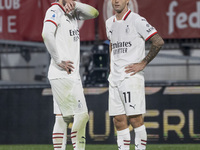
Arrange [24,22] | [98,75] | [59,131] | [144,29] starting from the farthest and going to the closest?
→ [24,22]
[98,75]
[59,131]
[144,29]

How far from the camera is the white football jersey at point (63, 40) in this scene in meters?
6.24

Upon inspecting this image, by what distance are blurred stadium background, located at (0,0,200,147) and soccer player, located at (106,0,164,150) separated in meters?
3.05

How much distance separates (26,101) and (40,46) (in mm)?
1468

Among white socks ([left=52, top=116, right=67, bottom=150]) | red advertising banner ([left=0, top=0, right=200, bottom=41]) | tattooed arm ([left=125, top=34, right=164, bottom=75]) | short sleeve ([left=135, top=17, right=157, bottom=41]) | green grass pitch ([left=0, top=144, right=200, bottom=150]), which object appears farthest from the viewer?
red advertising banner ([left=0, top=0, right=200, bottom=41])

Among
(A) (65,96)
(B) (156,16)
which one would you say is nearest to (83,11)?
(A) (65,96)

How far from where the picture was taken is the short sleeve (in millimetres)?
6041

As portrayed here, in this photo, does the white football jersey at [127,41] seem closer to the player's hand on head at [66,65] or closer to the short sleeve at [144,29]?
the short sleeve at [144,29]

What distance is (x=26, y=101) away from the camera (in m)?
9.73

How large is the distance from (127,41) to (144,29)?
0.26 m

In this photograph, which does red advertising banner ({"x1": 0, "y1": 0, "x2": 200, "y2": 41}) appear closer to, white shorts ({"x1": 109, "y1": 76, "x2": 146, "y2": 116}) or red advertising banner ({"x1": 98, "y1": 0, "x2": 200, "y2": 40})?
red advertising banner ({"x1": 98, "y1": 0, "x2": 200, "y2": 40})

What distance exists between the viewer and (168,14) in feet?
37.0

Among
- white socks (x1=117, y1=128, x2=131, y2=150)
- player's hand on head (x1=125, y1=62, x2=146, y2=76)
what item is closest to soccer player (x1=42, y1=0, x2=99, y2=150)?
white socks (x1=117, y1=128, x2=131, y2=150)

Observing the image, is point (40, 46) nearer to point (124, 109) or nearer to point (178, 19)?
point (178, 19)

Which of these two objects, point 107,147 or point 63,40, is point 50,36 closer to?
point 63,40
